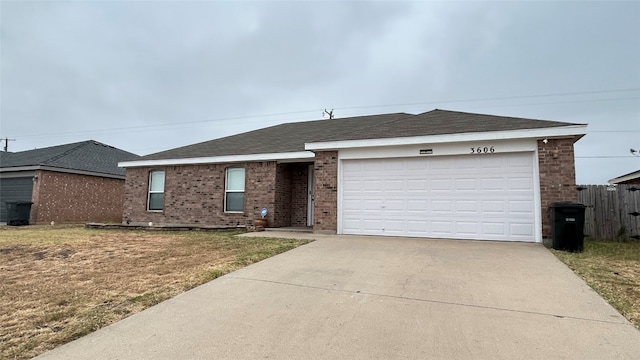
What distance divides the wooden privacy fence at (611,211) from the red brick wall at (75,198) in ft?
71.8

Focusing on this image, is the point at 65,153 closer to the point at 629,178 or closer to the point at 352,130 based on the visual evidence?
the point at 352,130

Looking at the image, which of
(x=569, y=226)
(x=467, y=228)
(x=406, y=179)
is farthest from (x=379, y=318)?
(x=406, y=179)

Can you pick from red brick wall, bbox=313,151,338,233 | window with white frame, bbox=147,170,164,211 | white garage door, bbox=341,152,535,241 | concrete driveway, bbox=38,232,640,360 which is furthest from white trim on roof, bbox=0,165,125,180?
concrete driveway, bbox=38,232,640,360

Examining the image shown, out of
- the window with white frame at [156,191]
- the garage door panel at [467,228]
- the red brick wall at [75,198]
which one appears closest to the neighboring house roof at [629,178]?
the garage door panel at [467,228]

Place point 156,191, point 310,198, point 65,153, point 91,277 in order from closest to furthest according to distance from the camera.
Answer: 1. point 91,277
2. point 310,198
3. point 156,191
4. point 65,153

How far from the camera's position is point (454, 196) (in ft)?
29.6

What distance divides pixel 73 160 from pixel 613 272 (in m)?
23.2

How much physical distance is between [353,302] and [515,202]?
6.34m

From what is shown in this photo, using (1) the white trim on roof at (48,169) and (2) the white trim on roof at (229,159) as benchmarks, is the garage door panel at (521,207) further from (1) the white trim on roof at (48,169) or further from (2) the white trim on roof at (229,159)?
(1) the white trim on roof at (48,169)

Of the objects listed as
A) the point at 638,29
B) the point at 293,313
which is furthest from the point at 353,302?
the point at 638,29

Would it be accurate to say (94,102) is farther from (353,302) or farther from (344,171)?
(353,302)

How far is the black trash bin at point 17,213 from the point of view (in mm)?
16266

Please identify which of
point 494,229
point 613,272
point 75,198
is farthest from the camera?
point 75,198

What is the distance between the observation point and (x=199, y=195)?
13.5 metres
